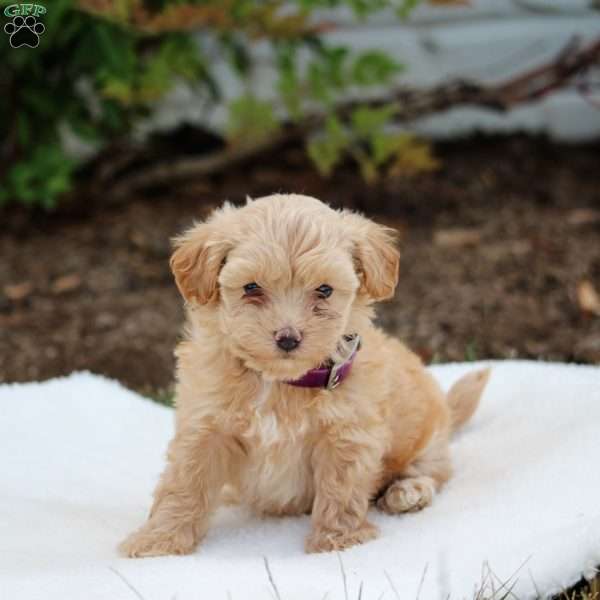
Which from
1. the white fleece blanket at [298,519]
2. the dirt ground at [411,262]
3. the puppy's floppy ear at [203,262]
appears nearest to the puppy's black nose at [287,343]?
the puppy's floppy ear at [203,262]

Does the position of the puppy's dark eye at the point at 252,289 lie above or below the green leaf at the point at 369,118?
above

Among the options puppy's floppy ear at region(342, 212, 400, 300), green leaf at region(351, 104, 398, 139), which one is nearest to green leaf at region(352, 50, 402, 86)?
green leaf at region(351, 104, 398, 139)

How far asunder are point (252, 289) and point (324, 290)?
0.19m

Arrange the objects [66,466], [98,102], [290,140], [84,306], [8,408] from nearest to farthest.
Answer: [66,466] → [8,408] → [84,306] → [98,102] → [290,140]

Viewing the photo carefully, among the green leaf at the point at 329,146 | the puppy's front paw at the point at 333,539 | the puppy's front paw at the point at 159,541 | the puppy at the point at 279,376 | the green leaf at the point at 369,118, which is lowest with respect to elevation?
the green leaf at the point at 329,146

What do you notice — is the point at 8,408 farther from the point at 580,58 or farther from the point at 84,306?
the point at 580,58

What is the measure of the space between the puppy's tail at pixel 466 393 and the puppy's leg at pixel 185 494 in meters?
1.11

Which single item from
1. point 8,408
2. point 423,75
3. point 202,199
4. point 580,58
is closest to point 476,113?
point 423,75

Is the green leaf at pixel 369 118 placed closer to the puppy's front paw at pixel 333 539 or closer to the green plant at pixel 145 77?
the green plant at pixel 145 77

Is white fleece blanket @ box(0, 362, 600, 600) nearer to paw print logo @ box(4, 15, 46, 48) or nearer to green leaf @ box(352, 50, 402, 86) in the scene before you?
paw print logo @ box(4, 15, 46, 48)

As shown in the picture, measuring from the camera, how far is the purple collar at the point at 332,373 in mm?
2828

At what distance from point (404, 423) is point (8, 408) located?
1595 millimetres

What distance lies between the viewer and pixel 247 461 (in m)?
2.93

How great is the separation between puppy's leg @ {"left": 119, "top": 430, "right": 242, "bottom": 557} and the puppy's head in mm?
277
